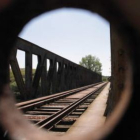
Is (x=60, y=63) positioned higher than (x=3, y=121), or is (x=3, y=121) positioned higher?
(x=60, y=63)

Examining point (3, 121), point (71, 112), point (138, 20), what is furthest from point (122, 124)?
point (71, 112)

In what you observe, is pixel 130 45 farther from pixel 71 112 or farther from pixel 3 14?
pixel 71 112

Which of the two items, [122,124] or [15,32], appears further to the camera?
[15,32]

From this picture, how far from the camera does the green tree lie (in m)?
125

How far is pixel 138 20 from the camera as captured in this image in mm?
1031

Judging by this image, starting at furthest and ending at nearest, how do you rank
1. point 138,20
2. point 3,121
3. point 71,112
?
point 71,112 < point 3,121 < point 138,20

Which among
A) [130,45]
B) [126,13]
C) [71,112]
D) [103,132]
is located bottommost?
[71,112]

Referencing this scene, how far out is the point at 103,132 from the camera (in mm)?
1143

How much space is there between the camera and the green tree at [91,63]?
409 feet

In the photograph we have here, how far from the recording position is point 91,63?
4948 inches

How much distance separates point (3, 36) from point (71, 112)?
743cm

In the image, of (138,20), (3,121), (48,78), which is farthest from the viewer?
(48,78)

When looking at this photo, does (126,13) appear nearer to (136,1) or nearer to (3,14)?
(136,1)

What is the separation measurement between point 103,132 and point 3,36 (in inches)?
27.1
